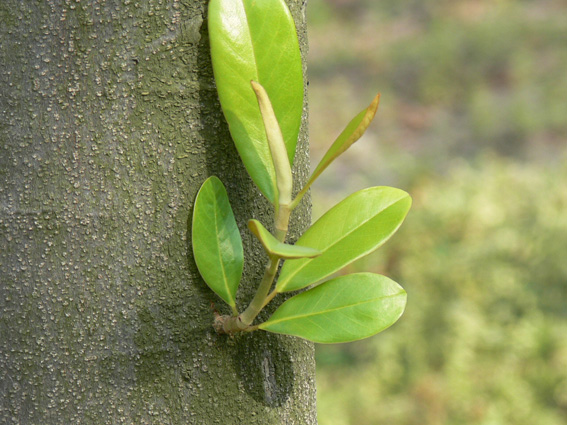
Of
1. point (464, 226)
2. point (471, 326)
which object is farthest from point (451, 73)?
point (471, 326)

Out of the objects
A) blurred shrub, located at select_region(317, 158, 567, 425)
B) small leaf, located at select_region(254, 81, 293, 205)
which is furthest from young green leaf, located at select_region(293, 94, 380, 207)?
blurred shrub, located at select_region(317, 158, 567, 425)

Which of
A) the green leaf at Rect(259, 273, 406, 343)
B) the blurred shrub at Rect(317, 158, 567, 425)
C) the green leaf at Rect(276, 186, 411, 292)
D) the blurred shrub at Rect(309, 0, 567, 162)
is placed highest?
the green leaf at Rect(276, 186, 411, 292)

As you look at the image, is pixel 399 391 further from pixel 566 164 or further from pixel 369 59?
pixel 369 59

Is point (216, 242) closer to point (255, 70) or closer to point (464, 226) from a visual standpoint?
point (255, 70)

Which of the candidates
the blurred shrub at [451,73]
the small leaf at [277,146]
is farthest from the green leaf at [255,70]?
the blurred shrub at [451,73]

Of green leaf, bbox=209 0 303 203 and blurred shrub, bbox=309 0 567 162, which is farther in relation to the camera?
blurred shrub, bbox=309 0 567 162

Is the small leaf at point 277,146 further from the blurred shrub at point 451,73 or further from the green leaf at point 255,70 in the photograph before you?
the blurred shrub at point 451,73

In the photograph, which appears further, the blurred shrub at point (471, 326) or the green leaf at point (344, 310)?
the blurred shrub at point (471, 326)

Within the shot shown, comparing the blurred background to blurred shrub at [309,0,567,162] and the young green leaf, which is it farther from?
the young green leaf
